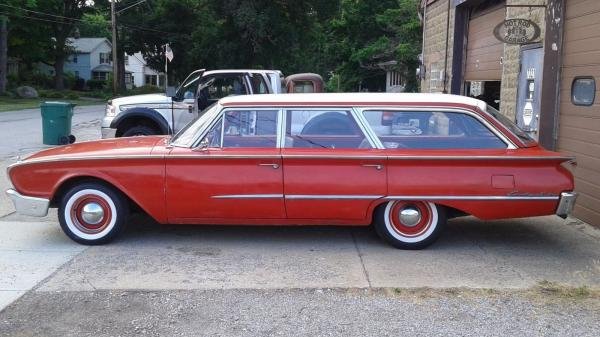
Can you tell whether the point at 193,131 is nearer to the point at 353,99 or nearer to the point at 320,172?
the point at 320,172

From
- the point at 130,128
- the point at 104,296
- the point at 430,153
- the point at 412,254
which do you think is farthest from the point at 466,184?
the point at 130,128

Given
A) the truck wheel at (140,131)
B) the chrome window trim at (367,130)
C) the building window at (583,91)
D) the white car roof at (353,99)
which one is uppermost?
the building window at (583,91)

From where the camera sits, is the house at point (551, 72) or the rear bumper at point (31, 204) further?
the house at point (551, 72)

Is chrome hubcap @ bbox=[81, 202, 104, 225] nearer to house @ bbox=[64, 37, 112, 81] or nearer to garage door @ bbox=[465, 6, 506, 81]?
garage door @ bbox=[465, 6, 506, 81]

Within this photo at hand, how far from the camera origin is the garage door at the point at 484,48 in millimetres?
10820

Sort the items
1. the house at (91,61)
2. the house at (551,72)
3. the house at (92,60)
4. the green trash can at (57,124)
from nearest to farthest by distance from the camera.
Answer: the house at (551,72) < the green trash can at (57,124) < the house at (92,60) < the house at (91,61)

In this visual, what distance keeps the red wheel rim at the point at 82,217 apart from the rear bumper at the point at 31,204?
26 cm

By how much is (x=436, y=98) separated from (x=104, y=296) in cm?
365

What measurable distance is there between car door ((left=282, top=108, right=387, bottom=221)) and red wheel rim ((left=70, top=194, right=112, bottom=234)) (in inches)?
71.9

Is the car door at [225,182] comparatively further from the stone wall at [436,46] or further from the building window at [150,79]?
the building window at [150,79]

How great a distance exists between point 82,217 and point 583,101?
5.83 m

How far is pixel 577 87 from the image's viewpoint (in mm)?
7477

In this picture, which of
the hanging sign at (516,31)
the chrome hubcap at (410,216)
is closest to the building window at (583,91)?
the hanging sign at (516,31)

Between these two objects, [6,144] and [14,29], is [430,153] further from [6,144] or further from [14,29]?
[14,29]
